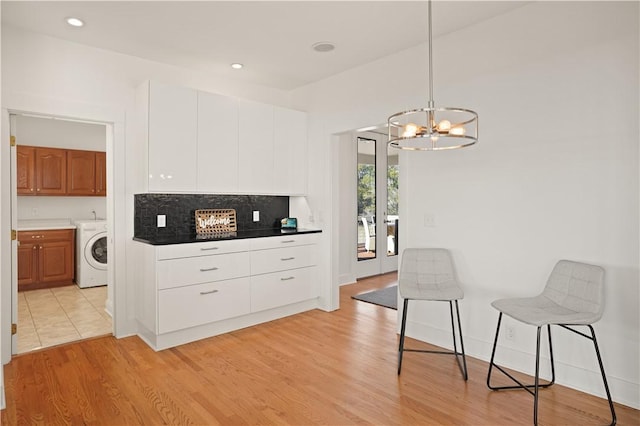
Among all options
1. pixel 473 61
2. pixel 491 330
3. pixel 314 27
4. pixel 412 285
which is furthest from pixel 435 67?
pixel 491 330

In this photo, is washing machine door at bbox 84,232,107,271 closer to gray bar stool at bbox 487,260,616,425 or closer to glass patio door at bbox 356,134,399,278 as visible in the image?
glass patio door at bbox 356,134,399,278

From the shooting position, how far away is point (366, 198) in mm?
6355

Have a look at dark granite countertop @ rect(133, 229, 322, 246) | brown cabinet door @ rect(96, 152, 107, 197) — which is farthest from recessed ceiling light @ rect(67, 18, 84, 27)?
brown cabinet door @ rect(96, 152, 107, 197)

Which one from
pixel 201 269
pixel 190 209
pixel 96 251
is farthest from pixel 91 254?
pixel 201 269

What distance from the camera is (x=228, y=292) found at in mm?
3779

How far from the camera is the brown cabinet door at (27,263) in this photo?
17.8 feet

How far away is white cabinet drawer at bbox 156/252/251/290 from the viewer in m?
3.39

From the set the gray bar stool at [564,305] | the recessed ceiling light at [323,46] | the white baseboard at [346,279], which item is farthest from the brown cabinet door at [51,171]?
the gray bar stool at [564,305]

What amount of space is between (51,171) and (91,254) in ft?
4.69

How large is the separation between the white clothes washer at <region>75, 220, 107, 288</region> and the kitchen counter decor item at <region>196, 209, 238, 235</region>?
2377 millimetres

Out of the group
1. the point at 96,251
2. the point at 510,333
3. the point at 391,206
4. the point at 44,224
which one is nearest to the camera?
the point at 510,333

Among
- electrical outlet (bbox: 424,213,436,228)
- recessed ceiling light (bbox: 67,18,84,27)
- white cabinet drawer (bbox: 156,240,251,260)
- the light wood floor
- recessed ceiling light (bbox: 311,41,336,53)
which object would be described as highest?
recessed ceiling light (bbox: 311,41,336,53)

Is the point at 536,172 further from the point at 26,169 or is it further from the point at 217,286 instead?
the point at 26,169

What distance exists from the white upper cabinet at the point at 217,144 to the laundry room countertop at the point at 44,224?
10.7 ft
